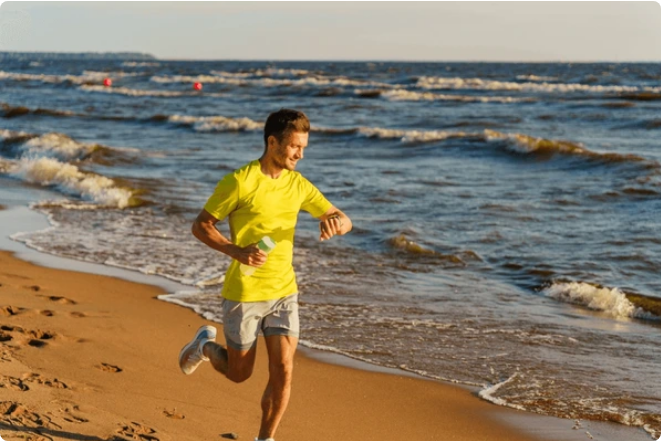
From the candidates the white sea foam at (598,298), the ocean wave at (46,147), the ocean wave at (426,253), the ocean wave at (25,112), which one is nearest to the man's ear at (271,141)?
the white sea foam at (598,298)

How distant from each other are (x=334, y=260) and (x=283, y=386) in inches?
236

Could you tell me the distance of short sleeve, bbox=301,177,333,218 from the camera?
4754 mm

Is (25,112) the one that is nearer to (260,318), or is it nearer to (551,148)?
(551,148)

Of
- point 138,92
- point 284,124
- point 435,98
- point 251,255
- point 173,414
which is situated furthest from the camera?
point 138,92

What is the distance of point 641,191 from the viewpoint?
15.2 m

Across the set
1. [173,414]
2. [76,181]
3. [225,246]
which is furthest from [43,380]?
[76,181]

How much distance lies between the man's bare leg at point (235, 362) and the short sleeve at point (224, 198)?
2.41 ft

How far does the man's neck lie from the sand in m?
1.49

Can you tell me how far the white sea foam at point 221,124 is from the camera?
2884cm

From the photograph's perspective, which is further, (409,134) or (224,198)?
(409,134)

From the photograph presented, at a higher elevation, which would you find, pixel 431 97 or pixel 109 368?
pixel 431 97

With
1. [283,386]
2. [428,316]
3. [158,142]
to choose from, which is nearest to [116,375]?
[283,386]

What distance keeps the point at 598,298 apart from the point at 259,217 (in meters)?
5.43

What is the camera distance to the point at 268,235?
182 inches
